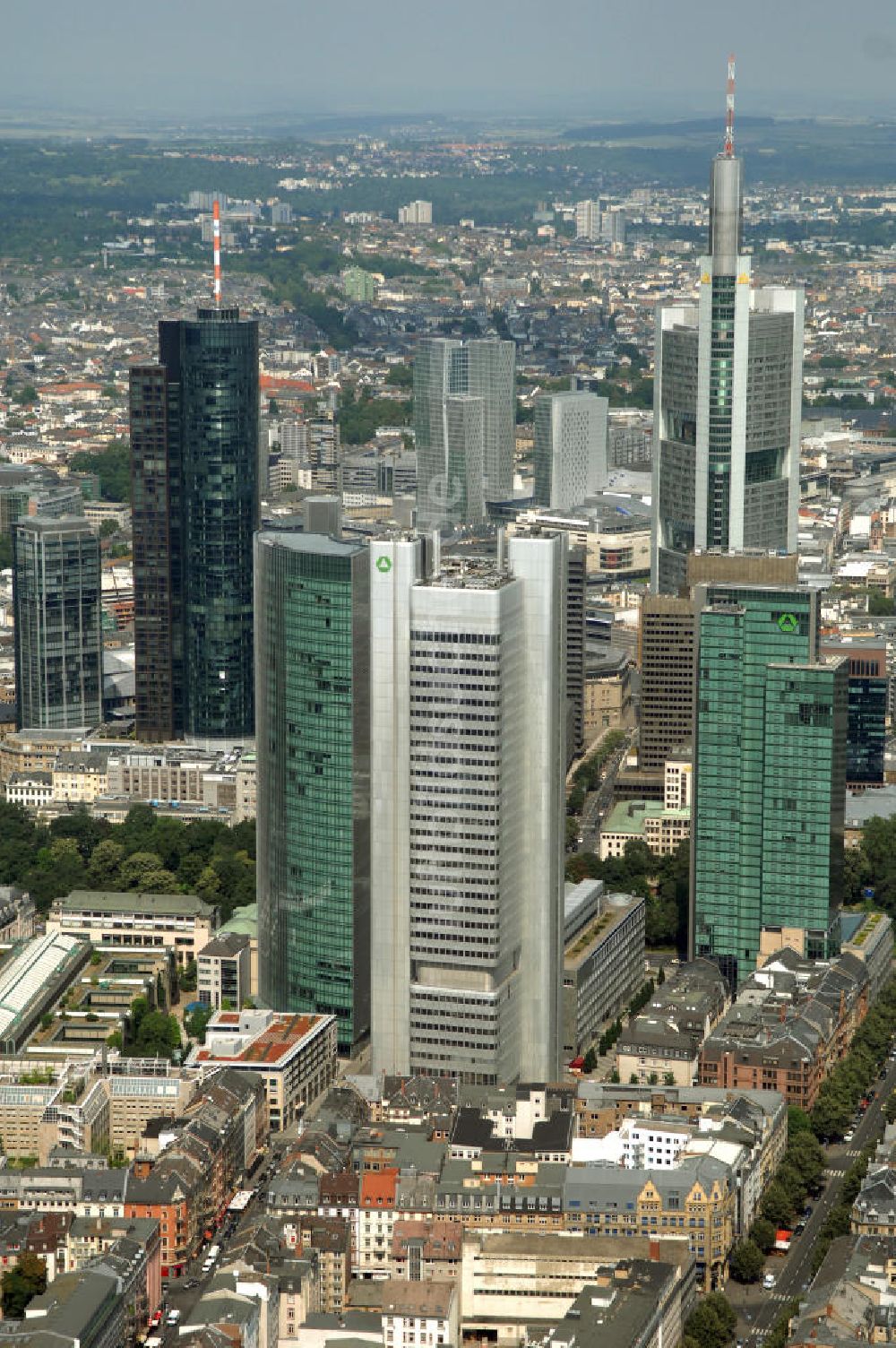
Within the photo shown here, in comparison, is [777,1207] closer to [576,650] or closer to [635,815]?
[635,815]

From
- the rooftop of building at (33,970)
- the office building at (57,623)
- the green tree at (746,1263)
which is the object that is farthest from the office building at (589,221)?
the green tree at (746,1263)

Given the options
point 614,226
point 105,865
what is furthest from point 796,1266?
point 614,226

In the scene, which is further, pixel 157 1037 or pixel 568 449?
pixel 568 449

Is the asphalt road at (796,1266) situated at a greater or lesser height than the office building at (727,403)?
lesser

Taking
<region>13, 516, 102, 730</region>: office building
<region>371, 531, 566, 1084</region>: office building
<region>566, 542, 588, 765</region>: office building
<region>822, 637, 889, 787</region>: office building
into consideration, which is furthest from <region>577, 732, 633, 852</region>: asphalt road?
<region>371, 531, 566, 1084</region>: office building

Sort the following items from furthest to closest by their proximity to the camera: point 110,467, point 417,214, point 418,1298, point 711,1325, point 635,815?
point 417,214
point 110,467
point 635,815
point 711,1325
point 418,1298

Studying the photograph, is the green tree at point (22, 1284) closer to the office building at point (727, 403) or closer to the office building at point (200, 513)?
the office building at point (727, 403)
